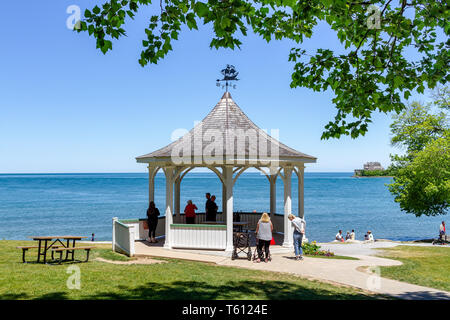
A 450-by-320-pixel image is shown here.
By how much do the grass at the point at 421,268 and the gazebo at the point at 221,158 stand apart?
13.6ft

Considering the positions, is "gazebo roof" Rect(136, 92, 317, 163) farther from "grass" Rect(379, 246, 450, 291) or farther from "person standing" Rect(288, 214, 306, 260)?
"grass" Rect(379, 246, 450, 291)

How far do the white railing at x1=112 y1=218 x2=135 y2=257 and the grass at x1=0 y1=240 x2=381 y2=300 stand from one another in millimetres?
1777

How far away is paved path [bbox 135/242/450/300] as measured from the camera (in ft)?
31.6

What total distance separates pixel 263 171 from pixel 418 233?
118 ft

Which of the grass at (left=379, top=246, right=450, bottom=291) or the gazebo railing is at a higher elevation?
the gazebo railing

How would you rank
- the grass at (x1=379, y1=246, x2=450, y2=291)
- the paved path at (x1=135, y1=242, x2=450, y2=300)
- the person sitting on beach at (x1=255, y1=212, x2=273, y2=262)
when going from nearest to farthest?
the paved path at (x1=135, y1=242, x2=450, y2=300)
the grass at (x1=379, y1=246, x2=450, y2=291)
the person sitting on beach at (x1=255, y1=212, x2=273, y2=262)

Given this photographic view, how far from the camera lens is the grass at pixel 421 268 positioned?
36.6ft

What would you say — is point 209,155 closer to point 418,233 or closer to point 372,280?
point 372,280

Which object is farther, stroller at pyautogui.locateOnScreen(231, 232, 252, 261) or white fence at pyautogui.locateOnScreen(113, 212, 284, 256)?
white fence at pyautogui.locateOnScreen(113, 212, 284, 256)

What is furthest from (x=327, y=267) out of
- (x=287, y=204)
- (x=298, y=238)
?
(x=287, y=204)

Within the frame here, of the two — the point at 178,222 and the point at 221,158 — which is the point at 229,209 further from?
the point at 178,222

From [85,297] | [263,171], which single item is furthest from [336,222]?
[85,297]

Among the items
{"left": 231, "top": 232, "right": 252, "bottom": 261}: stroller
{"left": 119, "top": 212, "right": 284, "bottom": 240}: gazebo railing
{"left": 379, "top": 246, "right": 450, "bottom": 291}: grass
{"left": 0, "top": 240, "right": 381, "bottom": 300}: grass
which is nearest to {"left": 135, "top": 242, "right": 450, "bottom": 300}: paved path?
{"left": 231, "top": 232, "right": 252, "bottom": 261}: stroller
